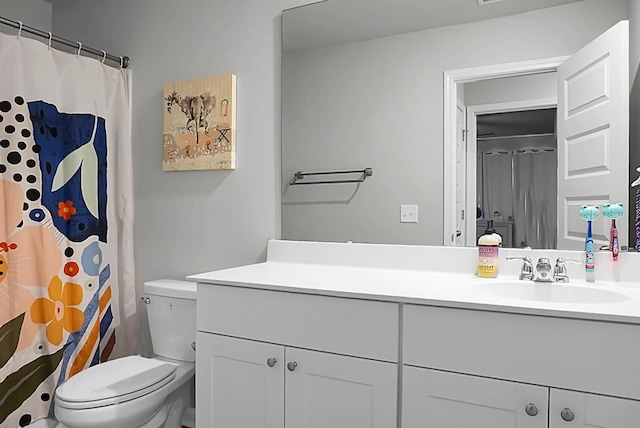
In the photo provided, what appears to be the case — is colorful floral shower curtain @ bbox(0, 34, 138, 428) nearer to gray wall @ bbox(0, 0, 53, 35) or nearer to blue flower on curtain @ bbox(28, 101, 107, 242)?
blue flower on curtain @ bbox(28, 101, 107, 242)

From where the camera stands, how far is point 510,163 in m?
1.83

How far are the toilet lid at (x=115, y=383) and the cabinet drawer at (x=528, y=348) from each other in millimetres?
1091

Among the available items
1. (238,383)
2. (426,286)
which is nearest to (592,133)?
(426,286)

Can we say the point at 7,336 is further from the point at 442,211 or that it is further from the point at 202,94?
the point at 442,211

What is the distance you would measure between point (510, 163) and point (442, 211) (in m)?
0.31

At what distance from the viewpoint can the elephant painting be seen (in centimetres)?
238

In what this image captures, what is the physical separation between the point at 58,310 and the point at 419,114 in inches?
71.3

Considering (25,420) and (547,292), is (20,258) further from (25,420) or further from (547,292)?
(547,292)

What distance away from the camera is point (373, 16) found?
2.06 meters

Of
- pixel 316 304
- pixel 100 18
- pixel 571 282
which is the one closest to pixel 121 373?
pixel 316 304

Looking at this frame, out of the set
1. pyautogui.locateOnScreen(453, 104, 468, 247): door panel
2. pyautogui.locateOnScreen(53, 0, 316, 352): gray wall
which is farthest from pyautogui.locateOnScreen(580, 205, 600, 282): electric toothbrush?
pyautogui.locateOnScreen(53, 0, 316, 352): gray wall

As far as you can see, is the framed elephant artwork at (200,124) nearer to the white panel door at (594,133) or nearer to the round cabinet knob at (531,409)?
the white panel door at (594,133)

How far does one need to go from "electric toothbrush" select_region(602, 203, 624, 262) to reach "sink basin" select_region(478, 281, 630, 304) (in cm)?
19

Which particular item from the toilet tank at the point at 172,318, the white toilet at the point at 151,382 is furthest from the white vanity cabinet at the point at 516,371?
the toilet tank at the point at 172,318
